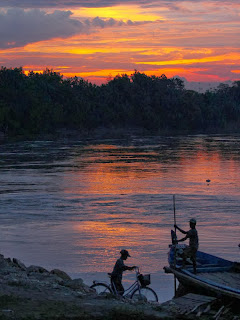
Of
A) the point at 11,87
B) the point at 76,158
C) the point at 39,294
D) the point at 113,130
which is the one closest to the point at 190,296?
the point at 39,294

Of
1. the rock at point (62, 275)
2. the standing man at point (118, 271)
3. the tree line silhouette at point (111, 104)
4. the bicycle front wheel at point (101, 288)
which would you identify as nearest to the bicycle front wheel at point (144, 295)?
the standing man at point (118, 271)

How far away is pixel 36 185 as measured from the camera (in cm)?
4419

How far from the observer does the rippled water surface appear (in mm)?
22125

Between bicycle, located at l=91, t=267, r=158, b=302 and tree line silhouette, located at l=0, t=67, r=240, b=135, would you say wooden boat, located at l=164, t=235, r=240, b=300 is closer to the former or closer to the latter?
bicycle, located at l=91, t=267, r=158, b=302

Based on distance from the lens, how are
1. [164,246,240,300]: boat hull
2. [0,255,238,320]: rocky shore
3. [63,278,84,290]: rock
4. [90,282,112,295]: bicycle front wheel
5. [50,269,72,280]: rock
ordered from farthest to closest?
[50,269,72,280]: rock, [63,278,84,290]: rock, [90,282,112,295]: bicycle front wheel, [164,246,240,300]: boat hull, [0,255,238,320]: rocky shore

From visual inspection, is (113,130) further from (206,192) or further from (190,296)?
(190,296)

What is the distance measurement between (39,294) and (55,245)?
31.2ft

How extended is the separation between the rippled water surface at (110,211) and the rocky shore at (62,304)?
3120 mm

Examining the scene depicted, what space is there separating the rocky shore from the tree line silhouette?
109 metres

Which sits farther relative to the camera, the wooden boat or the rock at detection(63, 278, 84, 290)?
the rock at detection(63, 278, 84, 290)

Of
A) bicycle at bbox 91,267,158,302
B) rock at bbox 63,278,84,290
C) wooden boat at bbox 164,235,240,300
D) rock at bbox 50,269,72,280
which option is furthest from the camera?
rock at bbox 50,269,72,280

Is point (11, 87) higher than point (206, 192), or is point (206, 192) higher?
point (11, 87)

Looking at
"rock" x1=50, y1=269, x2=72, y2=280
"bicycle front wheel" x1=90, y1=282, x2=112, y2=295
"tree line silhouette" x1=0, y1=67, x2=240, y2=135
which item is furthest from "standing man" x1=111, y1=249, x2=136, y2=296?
"tree line silhouette" x1=0, y1=67, x2=240, y2=135

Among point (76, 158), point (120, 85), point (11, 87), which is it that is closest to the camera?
point (76, 158)
